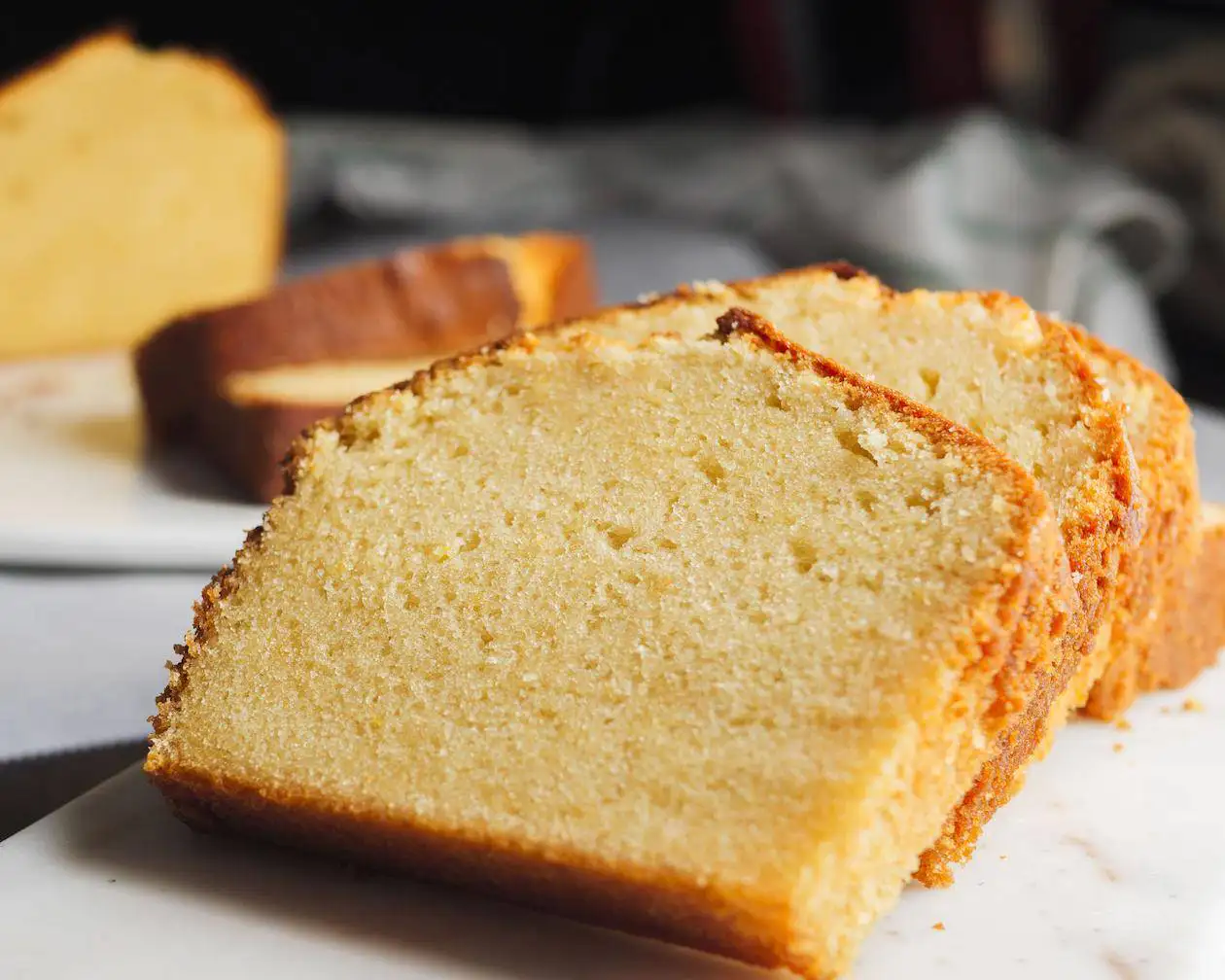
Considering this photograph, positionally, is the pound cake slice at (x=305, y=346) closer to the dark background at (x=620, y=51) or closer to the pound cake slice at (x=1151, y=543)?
the pound cake slice at (x=1151, y=543)

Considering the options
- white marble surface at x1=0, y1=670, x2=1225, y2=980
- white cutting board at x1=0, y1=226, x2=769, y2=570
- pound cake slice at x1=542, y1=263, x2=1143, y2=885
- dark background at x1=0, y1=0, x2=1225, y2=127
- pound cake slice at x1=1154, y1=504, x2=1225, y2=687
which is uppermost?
dark background at x1=0, y1=0, x2=1225, y2=127

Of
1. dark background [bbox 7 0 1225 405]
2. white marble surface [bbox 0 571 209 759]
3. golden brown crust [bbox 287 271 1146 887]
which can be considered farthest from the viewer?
dark background [bbox 7 0 1225 405]

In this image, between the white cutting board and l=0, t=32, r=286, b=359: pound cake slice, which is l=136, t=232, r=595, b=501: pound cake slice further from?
l=0, t=32, r=286, b=359: pound cake slice

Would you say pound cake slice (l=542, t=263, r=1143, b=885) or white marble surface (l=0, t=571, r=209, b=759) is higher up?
pound cake slice (l=542, t=263, r=1143, b=885)

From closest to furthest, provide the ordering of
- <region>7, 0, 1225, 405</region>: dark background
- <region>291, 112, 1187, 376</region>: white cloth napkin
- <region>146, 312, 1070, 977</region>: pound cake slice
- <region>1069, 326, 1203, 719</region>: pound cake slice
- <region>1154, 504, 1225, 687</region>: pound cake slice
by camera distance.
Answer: <region>146, 312, 1070, 977</region>: pound cake slice, <region>1069, 326, 1203, 719</region>: pound cake slice, <region>1154, 504, 1225, 687</region>: pound cake slice, <region>291, 112, 1187, 376</region>: white cloth napkin, <region>7, 0, 1225, 405</region>: dark background

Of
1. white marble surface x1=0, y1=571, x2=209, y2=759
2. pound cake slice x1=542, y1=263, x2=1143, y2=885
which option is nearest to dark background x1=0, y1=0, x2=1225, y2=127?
white marble surface x1=0, y1=571, x2=209, y2=759

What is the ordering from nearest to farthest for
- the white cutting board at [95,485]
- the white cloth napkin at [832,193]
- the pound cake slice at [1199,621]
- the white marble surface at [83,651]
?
1. the pound cake slice at [1199,621]
2. the white marble surface at [83,651]
3. the white cutting board at [95,485]
4. the white cloth napkin at [832,193]

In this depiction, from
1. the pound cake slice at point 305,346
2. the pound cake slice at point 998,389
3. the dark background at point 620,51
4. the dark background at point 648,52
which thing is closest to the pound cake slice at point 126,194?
the dark background at point 648,52
